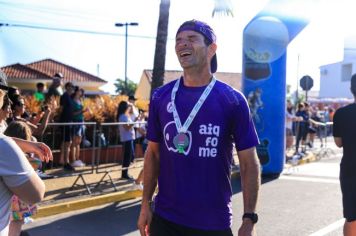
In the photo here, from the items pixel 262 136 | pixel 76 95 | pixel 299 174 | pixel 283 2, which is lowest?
pixel 299 174

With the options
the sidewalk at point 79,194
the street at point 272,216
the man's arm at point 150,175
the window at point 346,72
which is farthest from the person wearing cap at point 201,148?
the window at point 346,72

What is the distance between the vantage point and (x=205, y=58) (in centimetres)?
293

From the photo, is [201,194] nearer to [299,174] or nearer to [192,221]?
[192,221]

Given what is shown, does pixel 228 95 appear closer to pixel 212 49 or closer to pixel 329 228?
pixel 212 49

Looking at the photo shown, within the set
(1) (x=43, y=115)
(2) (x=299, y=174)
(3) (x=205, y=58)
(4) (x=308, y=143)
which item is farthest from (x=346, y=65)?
(3) (x=205, y=58)

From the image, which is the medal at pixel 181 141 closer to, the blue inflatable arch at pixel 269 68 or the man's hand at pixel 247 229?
the man's hand at pixel 247 229

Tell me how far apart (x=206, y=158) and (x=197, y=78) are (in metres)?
0.52

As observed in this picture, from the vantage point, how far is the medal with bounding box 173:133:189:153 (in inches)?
109

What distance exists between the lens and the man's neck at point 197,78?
293 centimetres

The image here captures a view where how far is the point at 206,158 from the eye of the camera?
276cm

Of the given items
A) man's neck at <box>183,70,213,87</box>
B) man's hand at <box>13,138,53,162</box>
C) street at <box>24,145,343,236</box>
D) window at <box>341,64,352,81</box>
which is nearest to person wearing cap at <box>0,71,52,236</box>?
man's hand at <box>13,138,53,162</box>

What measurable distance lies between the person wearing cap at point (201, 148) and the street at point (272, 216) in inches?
141

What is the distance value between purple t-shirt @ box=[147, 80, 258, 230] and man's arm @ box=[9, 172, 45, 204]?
2.98 feet

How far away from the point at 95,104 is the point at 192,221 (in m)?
9.89
